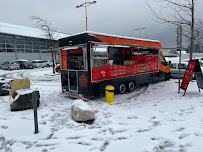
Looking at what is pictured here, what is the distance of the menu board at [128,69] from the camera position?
6.44 m

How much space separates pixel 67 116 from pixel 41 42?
1447 inches

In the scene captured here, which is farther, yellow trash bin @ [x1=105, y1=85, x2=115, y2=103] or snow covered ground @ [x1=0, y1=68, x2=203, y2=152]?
yellow trash bin @ [x1=105, y1=85, x2=115, y2=103]

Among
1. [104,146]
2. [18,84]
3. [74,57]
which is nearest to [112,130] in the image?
[104,146]

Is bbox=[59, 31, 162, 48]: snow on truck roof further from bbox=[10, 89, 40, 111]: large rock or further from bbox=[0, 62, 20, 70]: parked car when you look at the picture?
bbox=[0, 62, 20, 70]: parked car

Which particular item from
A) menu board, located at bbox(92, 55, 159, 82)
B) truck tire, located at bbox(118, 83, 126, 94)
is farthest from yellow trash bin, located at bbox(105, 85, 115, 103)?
truck tire, located at bbox(118, 83, 126, 94)

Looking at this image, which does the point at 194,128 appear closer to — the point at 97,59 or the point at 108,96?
the point at 108,96

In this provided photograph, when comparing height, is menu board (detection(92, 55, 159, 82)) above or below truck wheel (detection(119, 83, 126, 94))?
above

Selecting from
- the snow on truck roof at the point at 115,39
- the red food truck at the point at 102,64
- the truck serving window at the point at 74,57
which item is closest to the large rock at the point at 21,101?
the red food truck at the point at 102,64

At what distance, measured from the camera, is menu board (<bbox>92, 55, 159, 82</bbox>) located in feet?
21.1

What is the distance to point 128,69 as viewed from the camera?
7.81 m

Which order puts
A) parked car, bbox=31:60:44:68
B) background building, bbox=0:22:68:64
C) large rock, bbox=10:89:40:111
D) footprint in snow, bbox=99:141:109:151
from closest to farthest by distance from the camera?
footprint in snow, bbox=99:141:109:151, large rock, bbox=10:89:40:111, parked car, bbox=31:60:44:68, background building, bbox=0:22:68:64

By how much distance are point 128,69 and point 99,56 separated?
2025 millimetres

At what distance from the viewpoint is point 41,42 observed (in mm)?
37188

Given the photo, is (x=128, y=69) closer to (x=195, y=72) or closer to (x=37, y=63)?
(x=195, y=72)
